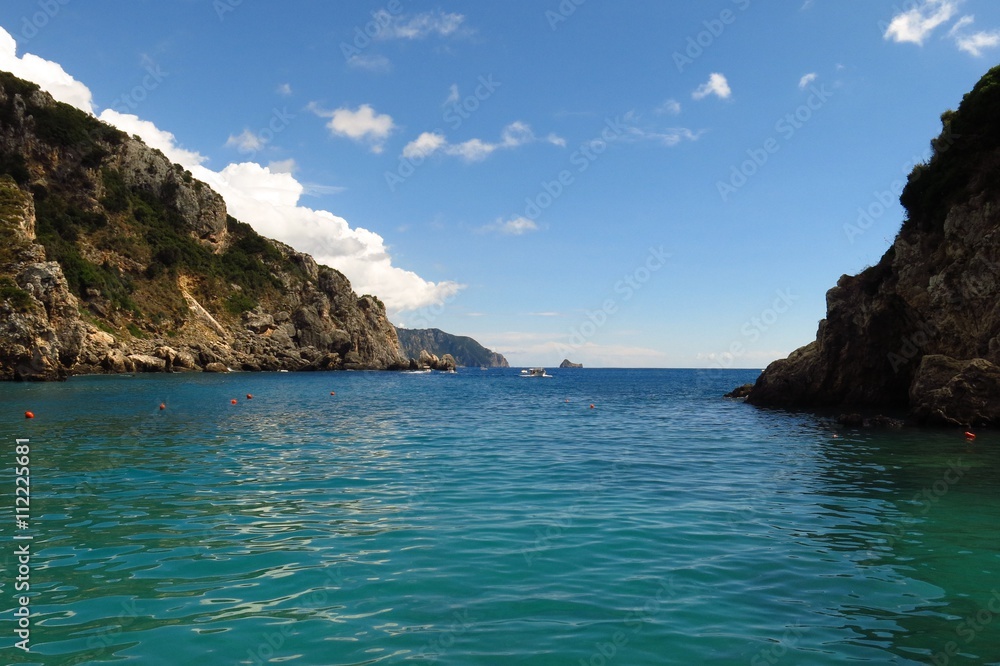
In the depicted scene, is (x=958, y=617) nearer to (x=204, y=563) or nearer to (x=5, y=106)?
(x=204, y=563)

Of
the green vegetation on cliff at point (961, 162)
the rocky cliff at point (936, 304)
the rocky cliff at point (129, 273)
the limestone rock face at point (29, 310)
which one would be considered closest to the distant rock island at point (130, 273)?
the limestone rock face at point (29, 310)

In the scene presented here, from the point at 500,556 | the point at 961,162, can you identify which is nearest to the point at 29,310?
the point at 500,556

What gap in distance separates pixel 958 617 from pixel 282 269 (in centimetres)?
15989

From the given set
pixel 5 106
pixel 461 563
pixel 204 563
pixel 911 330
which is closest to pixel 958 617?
pixel 461 563

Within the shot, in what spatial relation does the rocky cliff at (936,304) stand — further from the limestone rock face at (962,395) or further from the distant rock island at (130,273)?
the distant rock island at (130,273)

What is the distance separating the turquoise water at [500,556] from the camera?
288 inches

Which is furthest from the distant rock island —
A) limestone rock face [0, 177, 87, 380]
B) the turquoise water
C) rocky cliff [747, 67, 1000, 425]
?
rocky cliff [747, 67, 1000, 425]

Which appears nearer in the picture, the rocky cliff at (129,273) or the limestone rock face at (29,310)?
the limestone rock face at (29,310)

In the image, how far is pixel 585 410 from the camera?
49438mm

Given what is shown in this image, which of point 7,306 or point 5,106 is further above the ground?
point 5,106

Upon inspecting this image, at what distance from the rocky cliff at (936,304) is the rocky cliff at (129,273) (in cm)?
8224

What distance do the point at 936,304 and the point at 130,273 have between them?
12337cm

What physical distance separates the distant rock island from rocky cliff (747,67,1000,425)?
8206cm

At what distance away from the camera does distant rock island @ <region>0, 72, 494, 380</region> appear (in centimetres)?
6944
